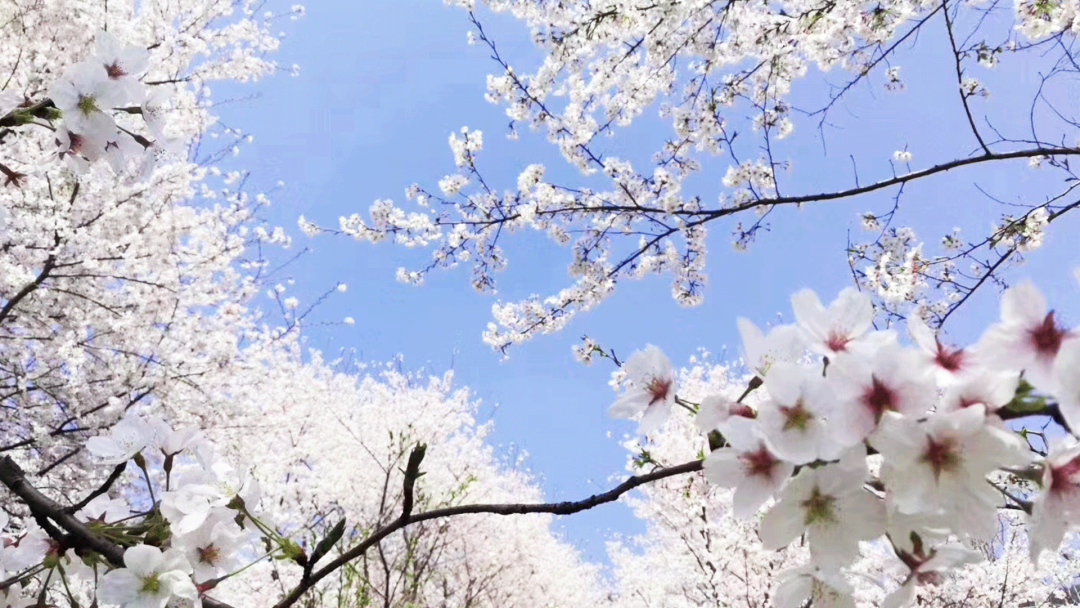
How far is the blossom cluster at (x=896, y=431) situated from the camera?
2.06ft

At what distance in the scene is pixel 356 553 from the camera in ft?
3.20

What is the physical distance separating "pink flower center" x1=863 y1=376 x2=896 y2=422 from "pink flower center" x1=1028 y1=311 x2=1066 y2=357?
0.14 meters

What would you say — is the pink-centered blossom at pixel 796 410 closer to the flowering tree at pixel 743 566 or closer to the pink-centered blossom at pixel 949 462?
the pink-centered blossom at pixel 949 462

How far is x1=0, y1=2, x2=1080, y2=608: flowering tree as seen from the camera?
660 mm

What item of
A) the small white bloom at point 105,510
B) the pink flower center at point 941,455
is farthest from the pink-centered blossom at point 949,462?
the small white bloom at point 105,510

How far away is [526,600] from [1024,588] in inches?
390

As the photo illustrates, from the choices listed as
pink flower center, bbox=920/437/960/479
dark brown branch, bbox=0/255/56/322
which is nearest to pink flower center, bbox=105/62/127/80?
pink flower center, bbox=920/437/960/479

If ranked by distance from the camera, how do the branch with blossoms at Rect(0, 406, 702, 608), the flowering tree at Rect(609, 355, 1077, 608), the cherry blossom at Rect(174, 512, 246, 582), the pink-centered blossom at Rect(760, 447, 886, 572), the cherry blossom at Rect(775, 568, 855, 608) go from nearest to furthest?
the pink-centered blossom at Rect(760, 447, 886, 572)
the cherry blossom at Rect(775, 568, 855, 608)
the branch with blossoms at Rect(0, 406, 702, 608)
the cherry blossom at Rect(174, 512, 246, 582)
the flowering tree at Rect(609, 355, 1077, 608)

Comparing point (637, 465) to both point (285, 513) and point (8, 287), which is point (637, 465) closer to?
point (8, 287)

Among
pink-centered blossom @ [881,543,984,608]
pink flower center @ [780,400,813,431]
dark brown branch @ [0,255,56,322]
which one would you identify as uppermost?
dark brown branch @ [0,255,56,322]

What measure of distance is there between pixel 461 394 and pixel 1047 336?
15557mm

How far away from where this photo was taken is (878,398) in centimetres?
65

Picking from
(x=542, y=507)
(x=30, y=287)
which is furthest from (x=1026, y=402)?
(x=30, y=287)

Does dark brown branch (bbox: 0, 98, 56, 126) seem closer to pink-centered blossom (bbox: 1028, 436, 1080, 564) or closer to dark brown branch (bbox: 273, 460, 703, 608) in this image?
dark brown branch (bbox: 273, 460, 703, 608)
